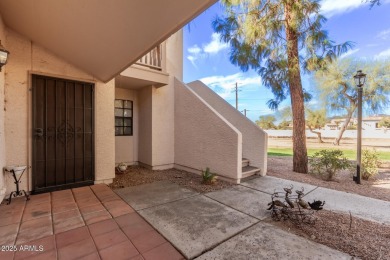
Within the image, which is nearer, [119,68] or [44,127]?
[119,68]

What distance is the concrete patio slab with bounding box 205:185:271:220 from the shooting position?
3219 millimetres

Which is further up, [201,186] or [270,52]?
[270,52]

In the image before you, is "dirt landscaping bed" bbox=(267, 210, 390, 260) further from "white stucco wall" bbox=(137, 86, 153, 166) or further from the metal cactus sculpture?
"white stucco wall" bbox=(137, 86, 153, 166)

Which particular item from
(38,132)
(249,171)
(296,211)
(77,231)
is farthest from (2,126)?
(249,171)

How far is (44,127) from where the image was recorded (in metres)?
3.86

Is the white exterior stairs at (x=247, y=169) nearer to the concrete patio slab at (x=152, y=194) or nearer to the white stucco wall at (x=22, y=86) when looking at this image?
the concrete patio slab at (x=152, y=194)

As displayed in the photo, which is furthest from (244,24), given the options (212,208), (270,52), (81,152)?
(81,152)

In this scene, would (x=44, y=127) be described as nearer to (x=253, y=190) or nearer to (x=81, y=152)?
(x=81, y=152)

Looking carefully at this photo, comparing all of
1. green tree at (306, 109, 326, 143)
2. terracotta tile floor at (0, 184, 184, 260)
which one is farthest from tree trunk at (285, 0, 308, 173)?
green tree at (306, 109, 326, 143)

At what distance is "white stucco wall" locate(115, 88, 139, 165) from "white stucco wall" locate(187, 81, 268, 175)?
309 cm

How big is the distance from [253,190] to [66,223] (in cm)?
369

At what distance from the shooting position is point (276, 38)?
5.53 metres

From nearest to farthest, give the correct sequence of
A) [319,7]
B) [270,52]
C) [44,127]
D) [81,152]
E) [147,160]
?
1. [44,127]
2. [81,152]
3. [319,7]
4. [270,52]
5. [147,160]

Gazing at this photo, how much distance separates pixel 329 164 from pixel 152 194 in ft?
18.3
